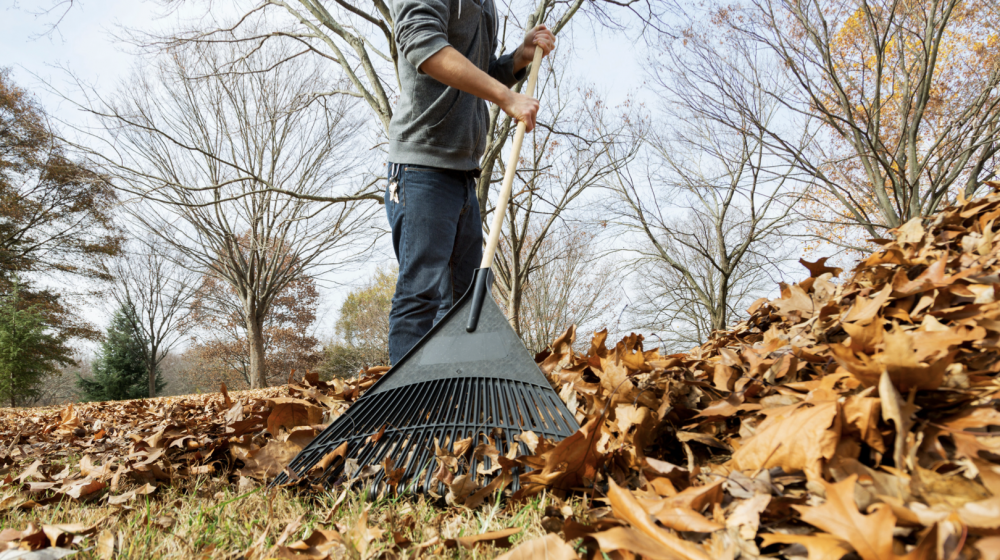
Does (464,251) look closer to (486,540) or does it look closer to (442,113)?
(442,113)

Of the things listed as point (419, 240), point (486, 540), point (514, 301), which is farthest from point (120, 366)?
point (486, 540)

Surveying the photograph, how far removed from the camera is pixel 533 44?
2514mm

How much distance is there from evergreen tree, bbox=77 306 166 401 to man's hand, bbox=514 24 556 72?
19.8 meters

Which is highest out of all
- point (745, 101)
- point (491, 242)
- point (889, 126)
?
point (745, 101)

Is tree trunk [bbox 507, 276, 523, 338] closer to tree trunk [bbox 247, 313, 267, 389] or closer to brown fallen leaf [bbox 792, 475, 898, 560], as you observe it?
tree trunk [bbox 247, 313, 267, 389]

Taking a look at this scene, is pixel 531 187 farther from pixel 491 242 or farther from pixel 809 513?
pixel 809 513

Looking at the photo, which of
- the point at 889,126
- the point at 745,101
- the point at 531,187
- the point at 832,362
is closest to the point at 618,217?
the point at 531,187

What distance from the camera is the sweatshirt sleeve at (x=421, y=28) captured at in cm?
187

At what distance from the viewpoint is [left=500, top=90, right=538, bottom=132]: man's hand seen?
186cm

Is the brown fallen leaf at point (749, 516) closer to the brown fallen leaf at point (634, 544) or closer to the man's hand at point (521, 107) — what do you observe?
the brown fallen leaf at point (634, 544)

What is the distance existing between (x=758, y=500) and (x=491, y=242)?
127 cm

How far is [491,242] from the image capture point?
1798mm

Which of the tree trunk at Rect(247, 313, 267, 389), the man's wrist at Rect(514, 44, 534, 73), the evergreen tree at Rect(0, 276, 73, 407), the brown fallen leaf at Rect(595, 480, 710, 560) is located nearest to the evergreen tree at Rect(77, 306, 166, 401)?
the evergreen tree at Rect(0, 276, 73, 407)

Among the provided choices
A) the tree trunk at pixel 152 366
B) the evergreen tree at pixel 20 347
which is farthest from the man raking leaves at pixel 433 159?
the tree trunk at pixel 152 366
